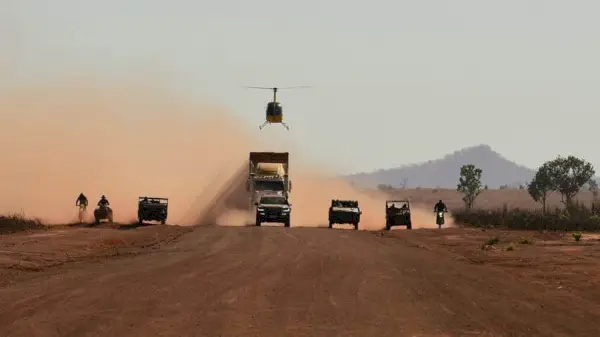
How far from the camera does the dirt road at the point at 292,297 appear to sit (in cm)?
1462

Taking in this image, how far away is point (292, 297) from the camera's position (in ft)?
59.5

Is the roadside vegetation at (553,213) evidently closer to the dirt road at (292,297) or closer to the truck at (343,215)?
the truck at (343,215)

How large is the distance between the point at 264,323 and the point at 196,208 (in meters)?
56.8

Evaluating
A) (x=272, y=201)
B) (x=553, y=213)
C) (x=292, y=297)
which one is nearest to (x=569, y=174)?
(x=553, y=213)

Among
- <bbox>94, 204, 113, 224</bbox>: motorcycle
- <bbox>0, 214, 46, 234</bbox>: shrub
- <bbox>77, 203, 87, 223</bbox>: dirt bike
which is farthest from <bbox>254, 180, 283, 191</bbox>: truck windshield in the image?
<bbox>0, 214, 46, 234</bbox>: shrub

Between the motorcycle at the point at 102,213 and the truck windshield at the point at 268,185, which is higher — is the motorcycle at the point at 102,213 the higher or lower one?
the lower one

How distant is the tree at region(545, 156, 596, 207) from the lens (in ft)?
395

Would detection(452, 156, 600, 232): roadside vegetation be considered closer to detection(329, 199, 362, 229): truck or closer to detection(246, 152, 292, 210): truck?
detection(329, 199, 362, 229): truck

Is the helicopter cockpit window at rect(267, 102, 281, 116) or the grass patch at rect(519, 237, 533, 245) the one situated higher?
the helicopter cockpit window at rect(267, 102, 281, 116)

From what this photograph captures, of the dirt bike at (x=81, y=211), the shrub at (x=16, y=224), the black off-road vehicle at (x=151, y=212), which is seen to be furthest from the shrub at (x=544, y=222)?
the shrub at (x=16, y=224)

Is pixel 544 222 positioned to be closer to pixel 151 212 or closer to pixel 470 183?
pixel 151 212

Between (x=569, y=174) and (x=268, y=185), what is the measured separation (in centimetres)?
7490

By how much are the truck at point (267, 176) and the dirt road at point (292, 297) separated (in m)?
25.9

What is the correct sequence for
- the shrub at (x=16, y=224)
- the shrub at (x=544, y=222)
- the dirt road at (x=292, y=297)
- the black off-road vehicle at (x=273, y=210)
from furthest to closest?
1. the shrub at (x=544, y=222)
2. the black off-road vehicle at (x=273, y=210)
3. the shrub at (x=16, y=224)
4. the dirt road at (x=292, y=297)
